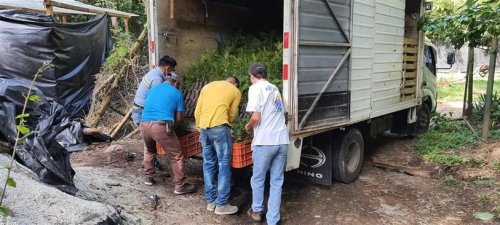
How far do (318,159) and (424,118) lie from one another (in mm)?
4185

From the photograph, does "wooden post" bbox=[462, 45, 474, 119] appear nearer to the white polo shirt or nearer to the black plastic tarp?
the white polo shirt

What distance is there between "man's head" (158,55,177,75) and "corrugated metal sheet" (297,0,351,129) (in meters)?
1.61

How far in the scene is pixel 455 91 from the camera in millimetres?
18000

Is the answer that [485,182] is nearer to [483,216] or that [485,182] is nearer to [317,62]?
[483,216]

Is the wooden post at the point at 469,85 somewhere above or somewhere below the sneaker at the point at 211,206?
above

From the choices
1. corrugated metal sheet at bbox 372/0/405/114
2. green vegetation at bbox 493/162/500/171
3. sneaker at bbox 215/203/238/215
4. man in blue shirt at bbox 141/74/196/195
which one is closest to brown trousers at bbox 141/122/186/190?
man in blue shirt at bbox 141/74/196/195

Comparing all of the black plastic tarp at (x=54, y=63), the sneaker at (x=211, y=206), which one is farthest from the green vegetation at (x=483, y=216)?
the black plastic tarp at (x=54, y=63)

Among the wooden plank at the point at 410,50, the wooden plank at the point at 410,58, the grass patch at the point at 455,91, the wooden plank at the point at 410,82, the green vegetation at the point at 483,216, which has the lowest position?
the green vegetation at the point at 483,216

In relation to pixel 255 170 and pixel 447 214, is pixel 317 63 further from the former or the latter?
pixel 447 214

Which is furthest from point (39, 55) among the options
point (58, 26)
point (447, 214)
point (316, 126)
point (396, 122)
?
point (447, 214)

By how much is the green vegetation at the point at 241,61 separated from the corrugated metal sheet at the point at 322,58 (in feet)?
1.48

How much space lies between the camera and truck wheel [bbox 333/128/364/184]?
535 cm

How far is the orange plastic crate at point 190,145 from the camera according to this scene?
494cm

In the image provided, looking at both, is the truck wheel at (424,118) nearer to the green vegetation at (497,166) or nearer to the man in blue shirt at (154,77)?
the green vegetation at (497,166)
